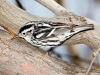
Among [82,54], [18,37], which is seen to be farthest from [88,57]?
[18,37]

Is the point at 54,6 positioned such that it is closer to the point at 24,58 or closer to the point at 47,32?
the point at 47,32

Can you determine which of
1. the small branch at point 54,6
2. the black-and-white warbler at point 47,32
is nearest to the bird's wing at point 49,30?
the black-and-white warbler at point 47,32

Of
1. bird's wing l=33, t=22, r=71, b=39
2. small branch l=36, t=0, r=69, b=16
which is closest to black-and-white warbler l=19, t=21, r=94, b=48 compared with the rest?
bird's wing l=33, t=22, r=71, b=39

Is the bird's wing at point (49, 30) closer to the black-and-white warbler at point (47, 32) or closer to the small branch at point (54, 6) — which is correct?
the black-and-white warbler at point (47, 32)

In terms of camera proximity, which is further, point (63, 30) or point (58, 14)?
point (58, 14)

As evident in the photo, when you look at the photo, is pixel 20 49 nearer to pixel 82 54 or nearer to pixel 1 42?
pixel 1 42

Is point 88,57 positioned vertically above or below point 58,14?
below

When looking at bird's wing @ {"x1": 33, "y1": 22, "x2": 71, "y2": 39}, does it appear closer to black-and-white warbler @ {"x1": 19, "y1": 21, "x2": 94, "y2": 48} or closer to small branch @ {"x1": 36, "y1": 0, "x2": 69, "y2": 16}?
black-and-white warbler @ {"x1": 19, "y1": 21, "x2": 94, "y2": 48}

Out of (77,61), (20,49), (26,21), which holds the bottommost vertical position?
(77,61)

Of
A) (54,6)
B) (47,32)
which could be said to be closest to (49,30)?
(47,32)
